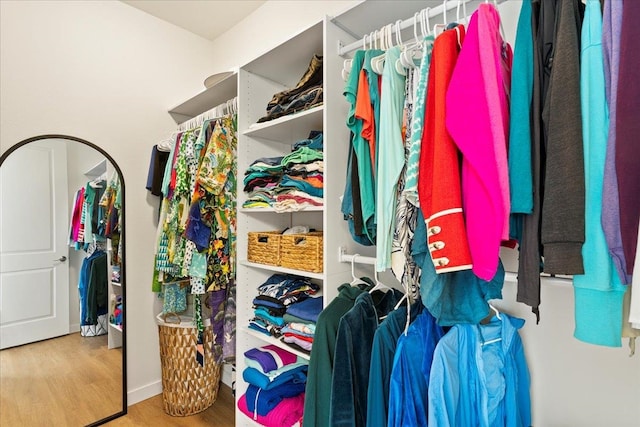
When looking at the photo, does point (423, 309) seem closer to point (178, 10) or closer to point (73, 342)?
point (73, 342)

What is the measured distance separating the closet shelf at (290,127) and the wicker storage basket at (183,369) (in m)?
1.22

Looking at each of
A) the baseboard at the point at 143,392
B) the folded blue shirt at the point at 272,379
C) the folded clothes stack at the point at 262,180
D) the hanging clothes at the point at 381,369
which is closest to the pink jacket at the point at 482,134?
the hanging clothes at the point at 381,369

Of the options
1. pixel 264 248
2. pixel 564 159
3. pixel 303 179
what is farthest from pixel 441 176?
pixel 264 248

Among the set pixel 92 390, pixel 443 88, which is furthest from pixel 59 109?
pixel 443 88

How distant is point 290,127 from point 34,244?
1601mm

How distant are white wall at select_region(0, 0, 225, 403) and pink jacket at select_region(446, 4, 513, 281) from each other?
7.19 feet

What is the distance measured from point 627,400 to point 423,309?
2.08ft

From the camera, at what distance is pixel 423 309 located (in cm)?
115

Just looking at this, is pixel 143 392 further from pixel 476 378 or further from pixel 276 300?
pixel 476 378

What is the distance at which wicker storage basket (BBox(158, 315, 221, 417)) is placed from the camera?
209cm

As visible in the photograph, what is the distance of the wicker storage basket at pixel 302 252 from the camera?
1.39 meters

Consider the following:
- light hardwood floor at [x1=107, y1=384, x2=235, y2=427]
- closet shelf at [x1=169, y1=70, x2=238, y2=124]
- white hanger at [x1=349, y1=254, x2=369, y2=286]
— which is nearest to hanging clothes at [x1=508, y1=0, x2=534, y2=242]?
white hanger at [x1=349, y1=254, x2=369, y2=286]

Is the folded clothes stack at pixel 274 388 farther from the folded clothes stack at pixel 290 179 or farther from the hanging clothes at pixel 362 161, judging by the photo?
the hanging clothes at pixel 362 161

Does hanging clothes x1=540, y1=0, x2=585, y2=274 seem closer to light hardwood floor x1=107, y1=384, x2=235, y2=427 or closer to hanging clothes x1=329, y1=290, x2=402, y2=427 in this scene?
hanging clothes x1=329, y1=290, x2=402, y2=427
